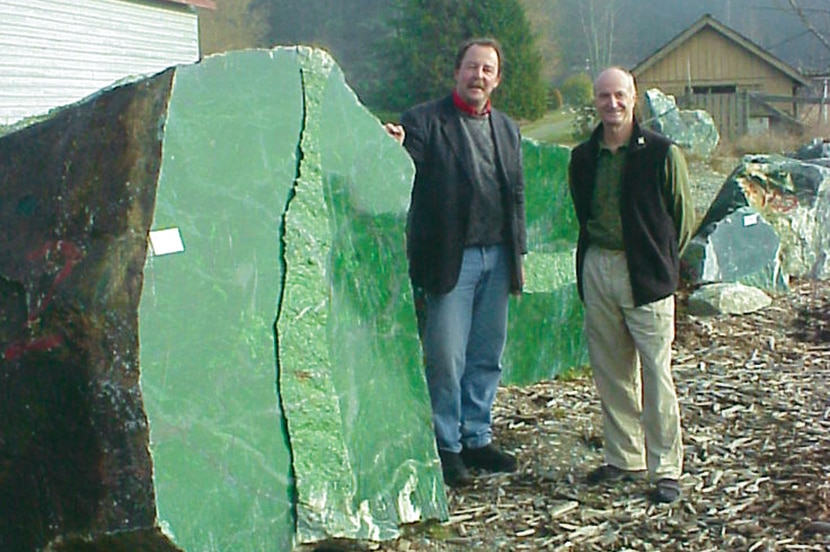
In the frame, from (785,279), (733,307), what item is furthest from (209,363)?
(785,279)

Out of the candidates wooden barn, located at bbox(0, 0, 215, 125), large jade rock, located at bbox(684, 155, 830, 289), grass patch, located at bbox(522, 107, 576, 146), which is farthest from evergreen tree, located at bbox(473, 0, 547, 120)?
large jade rock, located at bbox(684, 155, 830, 289)

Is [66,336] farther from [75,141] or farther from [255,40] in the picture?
[255,40]

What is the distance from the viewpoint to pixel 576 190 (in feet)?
14.2

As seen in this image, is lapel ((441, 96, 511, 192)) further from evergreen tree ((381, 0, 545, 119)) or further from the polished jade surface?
evergreen tree ((381, 0, 545, 119))

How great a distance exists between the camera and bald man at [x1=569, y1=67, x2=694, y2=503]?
4062 mm

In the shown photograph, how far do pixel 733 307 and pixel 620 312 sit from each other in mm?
3622

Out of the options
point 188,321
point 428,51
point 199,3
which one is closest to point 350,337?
point 188,321

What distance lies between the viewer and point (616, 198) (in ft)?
13.6

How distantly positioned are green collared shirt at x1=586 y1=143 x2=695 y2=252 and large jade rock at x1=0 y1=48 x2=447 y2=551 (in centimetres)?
108

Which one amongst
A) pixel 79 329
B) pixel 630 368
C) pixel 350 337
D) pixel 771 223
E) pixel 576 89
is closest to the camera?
pixel 79 329

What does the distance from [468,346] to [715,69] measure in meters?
18.6

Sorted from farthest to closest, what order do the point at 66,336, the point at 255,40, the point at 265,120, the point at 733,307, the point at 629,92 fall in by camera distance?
the point at 255,40 → the point at 733,307 → the point at 629,92 → the point at 265,120 → the point at 66,336

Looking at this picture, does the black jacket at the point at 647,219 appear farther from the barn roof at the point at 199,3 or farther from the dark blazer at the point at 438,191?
the barn roof at the point at 199,3

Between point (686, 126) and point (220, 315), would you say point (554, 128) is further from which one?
point (220, 315)
